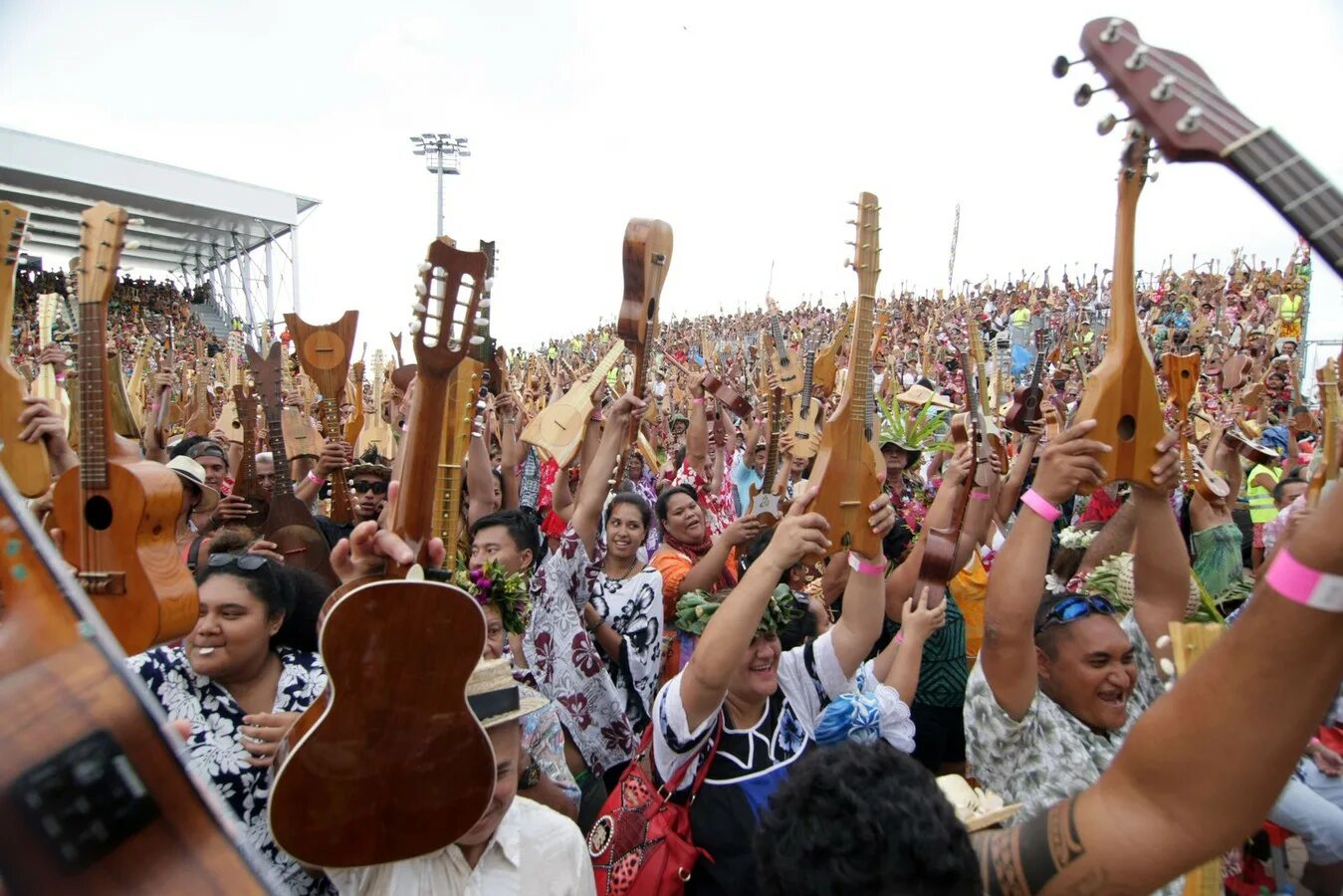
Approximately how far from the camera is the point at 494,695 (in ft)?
7.39

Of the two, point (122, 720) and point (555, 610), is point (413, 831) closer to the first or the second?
point (122, 720)

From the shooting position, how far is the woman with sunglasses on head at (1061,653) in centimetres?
227

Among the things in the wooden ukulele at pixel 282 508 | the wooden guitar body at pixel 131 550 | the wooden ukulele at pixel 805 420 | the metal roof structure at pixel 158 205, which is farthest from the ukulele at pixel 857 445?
the metal roof structure at pixel 158 205

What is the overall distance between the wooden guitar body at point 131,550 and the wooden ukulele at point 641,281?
1923 mm

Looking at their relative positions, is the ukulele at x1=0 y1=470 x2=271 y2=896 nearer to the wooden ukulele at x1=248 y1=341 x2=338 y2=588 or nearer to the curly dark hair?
the curly dark hair

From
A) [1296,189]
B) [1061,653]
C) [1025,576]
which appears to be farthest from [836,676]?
[1296,189]

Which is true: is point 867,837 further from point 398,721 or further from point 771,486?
point 771,486

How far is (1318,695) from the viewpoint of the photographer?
1062 mm

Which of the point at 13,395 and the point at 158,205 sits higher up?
the point at 158,205

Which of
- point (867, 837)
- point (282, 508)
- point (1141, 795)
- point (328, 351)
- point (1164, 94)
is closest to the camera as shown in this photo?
point (1141, 795)

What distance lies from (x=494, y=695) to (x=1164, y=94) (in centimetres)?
199

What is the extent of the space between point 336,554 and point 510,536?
196cm

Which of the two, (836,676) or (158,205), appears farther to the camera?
(158,205)

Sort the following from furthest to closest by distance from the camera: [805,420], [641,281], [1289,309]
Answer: [1289,309] → [805,420] → [641,281]
